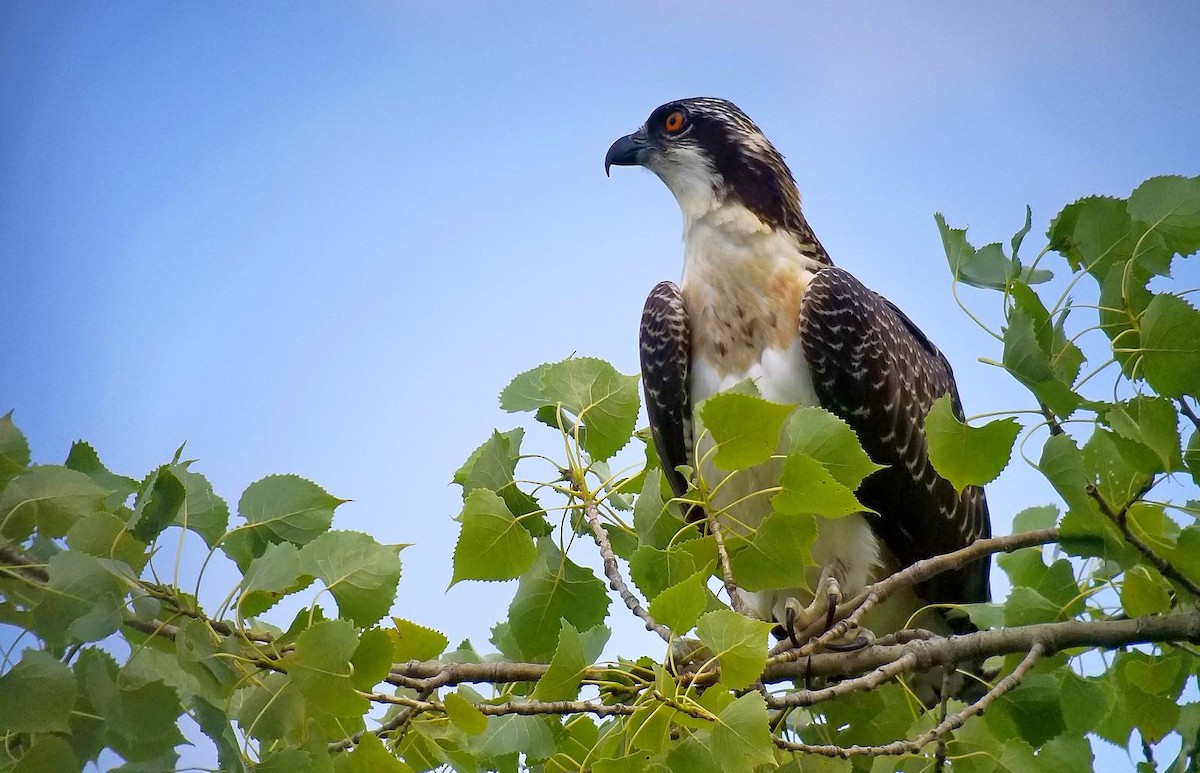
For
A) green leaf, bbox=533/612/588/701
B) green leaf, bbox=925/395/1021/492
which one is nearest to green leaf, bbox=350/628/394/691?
green leaf, bbox=533/612/588/701

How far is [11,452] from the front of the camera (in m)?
2.71

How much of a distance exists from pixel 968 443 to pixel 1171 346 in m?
0.54

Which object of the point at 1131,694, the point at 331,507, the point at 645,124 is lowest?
the point at 1131,694

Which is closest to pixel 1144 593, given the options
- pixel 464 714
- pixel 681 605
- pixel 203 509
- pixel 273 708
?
pixel 681 605

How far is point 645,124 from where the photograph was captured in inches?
241

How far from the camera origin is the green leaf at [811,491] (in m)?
2.84

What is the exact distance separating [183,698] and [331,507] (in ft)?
2.05

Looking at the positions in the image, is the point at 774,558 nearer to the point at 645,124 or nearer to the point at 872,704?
the point at 872,704

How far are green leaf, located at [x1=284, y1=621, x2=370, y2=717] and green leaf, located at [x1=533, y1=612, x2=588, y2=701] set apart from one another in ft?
1.35

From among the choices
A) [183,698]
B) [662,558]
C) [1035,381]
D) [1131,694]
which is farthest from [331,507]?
[1131,694]

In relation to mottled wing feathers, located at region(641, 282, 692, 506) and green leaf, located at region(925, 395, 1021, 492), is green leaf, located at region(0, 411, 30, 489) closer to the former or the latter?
green leaf, located at region(925, 395, 1021, 492)

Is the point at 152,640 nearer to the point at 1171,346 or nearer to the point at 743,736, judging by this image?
the point at 743,736

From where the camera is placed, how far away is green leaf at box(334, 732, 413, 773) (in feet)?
8.63

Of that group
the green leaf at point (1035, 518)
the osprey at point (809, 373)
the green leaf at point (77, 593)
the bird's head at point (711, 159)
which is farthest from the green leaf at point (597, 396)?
the bird's head at point (711, 159)
